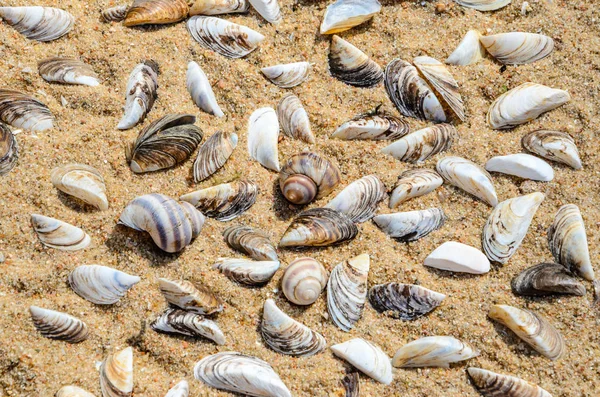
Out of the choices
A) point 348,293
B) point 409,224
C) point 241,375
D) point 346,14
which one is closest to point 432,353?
point 348,293

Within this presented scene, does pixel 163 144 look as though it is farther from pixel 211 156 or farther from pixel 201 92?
pixel 201 92

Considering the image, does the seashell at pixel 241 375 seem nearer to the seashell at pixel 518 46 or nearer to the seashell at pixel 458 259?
the seashell at pixel 458 259

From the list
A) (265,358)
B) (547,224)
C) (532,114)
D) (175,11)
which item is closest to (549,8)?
(532,114)

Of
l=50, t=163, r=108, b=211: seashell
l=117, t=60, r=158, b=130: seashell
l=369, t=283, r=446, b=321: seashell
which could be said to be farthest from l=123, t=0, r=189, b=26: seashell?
l=369, t=283, r=446, b=321: seashell

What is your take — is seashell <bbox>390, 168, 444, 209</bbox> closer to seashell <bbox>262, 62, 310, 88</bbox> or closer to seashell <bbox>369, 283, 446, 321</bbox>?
seashell <bbox>369, 283, 446, 321</bbox>

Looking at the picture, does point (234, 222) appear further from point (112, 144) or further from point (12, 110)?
point (12, 110)
